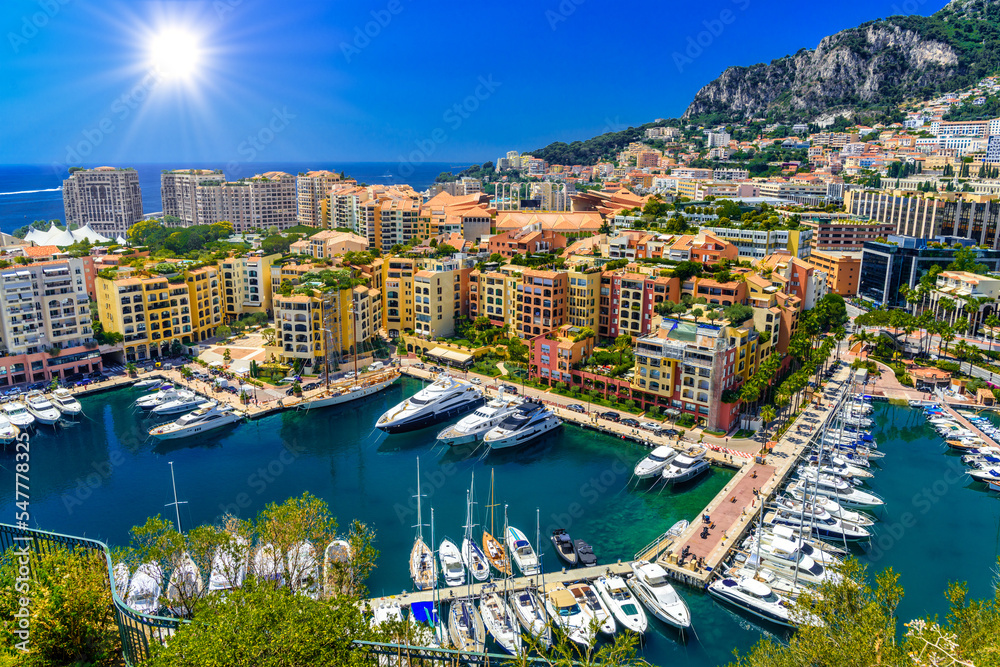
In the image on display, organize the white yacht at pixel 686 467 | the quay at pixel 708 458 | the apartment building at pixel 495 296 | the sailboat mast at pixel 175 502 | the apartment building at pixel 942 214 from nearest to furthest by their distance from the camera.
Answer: the quay at pixel 708 458 → the sailboat mast at pixel 175 502 → the white yacht at pixel 686 467 → the apartment building at pixel 495 296 → the apartment building at pixel 942 214

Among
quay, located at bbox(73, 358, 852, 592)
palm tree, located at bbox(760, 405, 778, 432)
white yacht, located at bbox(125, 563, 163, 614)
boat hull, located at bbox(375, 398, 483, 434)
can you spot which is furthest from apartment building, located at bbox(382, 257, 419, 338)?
white yacht, located at bbox(125, 563, 163, 614)

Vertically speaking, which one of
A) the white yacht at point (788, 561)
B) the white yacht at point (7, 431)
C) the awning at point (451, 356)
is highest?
the awning at point (451, 356)

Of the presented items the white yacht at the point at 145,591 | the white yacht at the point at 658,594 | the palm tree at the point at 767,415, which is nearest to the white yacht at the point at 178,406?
the white yacht at the point at 145,591

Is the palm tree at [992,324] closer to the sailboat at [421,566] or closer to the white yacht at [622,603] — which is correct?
the white yacht at [622,603]

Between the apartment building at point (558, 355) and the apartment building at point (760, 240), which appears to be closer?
the apartment building at point (558, 355)

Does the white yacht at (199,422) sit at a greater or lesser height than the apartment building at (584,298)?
lesser

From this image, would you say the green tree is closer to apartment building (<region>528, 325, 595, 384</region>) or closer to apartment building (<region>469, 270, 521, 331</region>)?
apartment building (<region>528, 325, 595, 384</region>)

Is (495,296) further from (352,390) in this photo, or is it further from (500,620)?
(500,620)

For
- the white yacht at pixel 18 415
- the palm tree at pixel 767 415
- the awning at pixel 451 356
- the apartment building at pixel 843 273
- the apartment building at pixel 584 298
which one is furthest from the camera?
the apartment building at pixel 843 273
